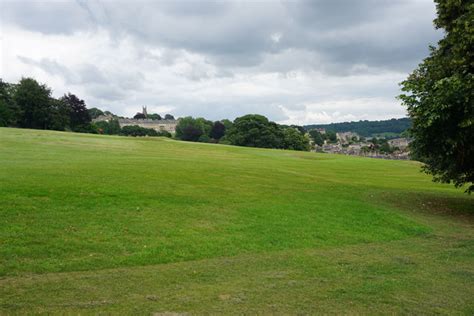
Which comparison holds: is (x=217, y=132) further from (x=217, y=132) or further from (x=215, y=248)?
(x=215, y=248)

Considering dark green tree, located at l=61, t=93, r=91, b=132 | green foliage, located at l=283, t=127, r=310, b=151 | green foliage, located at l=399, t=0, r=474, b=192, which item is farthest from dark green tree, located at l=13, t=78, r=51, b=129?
green foliage, located at l=399, t=0, r=474, b=192

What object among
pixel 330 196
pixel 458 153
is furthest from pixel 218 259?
pixel 458 153

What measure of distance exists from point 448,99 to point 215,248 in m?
12.6

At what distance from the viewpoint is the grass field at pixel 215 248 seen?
27.4 ft

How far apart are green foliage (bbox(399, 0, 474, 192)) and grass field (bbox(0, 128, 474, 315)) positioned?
3021mm

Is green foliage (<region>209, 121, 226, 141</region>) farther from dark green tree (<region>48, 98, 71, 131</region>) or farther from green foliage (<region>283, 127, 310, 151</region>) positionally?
dark green tree (<region>48, 98, 71, 131</region>)

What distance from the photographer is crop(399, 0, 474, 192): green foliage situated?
1781cm

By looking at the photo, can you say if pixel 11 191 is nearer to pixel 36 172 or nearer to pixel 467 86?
pixel 36 172

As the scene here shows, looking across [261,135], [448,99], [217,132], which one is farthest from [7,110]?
[448,99]

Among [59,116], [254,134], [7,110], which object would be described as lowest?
[254,134]

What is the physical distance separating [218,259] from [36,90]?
323 feet

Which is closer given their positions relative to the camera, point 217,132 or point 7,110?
point 7,110

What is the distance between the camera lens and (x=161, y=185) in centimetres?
2097

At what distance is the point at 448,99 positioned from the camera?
17859 mm
